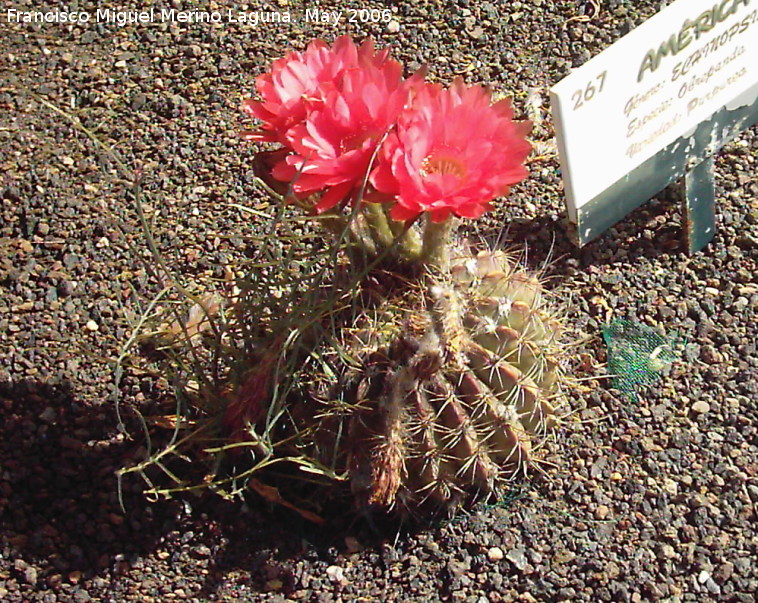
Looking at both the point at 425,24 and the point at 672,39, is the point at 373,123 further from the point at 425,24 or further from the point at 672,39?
the point at 425,24

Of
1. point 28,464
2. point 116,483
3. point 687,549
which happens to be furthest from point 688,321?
point 28,464

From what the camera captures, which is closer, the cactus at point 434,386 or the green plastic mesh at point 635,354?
the cactus at point 434,386

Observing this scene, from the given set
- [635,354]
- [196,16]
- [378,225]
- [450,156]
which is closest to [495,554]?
[635,354]

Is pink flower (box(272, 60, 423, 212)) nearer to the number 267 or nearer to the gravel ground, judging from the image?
the number 267

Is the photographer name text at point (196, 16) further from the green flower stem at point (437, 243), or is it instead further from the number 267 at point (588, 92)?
the green flower stem at point (437, 243)

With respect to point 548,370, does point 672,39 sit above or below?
above

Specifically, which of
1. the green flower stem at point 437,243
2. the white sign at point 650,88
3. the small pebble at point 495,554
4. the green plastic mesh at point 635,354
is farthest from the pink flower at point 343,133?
the green plastic mesh at point 635,354
